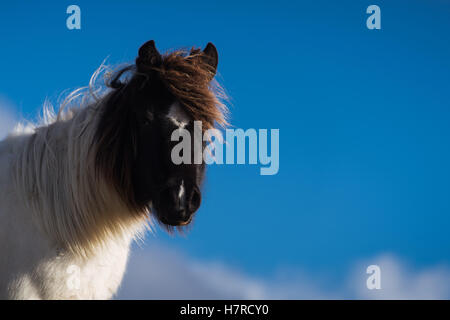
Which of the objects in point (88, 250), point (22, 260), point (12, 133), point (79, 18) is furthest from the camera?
point (79, 18)

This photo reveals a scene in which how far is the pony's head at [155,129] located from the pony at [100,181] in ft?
0.03

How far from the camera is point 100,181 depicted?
5.13 m

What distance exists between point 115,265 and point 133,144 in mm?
1386

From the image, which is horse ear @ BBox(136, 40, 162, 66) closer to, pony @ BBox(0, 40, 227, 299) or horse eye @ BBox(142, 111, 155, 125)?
pony @ BBox(0, 40, 227, 299)

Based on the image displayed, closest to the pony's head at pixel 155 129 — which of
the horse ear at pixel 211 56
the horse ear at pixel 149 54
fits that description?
the horse ear at pixel 149 54

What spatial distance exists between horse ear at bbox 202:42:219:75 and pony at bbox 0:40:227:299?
0.31 meters

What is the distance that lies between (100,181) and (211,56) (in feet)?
6.62

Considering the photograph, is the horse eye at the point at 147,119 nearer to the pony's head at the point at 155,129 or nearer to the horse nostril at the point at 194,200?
the pony's head at the point at 155,129

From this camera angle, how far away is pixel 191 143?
4.94 metres

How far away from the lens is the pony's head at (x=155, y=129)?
189 inches

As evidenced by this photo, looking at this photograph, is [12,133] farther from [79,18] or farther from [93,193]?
[79,18]

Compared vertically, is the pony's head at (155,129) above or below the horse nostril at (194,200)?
above

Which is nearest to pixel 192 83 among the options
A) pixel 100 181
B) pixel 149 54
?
pixel 149 54

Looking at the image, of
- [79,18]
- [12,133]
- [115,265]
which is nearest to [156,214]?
[115,265]
